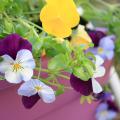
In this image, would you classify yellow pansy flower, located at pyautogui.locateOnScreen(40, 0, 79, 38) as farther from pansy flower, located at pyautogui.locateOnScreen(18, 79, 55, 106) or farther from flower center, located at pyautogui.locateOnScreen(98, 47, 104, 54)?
flower center, located at pyautogui.locateOnScreen(98, 47, 104, 54)

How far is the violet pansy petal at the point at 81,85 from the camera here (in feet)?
1.45

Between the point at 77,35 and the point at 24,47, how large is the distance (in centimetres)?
17

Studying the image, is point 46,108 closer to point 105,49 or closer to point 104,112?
point 105,49

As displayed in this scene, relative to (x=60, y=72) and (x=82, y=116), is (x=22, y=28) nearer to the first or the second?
(x=60, y=72)

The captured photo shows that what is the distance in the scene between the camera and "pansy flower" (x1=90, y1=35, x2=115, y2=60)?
67 cm

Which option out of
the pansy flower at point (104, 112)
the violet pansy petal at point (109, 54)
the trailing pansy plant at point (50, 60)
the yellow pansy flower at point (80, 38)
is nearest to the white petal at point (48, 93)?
the trailing pansy plant at point (50, 60)

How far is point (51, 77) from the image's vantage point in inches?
18.8

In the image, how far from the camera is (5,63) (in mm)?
421

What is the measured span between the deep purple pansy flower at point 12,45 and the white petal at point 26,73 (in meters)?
0.02

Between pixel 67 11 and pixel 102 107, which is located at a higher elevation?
pixel 67 11

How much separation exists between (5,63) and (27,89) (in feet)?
0.12

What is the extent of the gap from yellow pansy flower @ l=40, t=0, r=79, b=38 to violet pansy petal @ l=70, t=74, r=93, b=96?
0.05 metres

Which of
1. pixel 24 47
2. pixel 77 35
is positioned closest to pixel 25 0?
pixel 77 35

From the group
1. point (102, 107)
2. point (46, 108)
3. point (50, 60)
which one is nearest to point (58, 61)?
point (50, 60)
